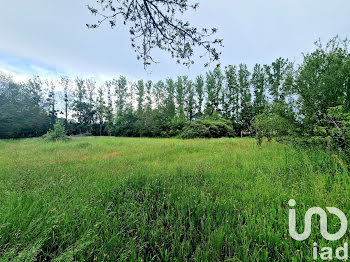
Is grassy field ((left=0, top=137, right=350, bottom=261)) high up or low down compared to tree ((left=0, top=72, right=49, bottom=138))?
down

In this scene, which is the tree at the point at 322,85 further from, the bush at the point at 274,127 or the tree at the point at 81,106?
the tree at the point at 81,106

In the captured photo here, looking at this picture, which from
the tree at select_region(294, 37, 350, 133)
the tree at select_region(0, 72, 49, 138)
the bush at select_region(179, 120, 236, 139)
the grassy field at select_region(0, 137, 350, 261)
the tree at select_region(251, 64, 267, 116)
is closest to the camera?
the grassy field at select_region(0, 137, 350, 261)

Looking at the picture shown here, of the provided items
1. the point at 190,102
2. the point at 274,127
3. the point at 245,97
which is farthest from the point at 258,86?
the point at 274,127

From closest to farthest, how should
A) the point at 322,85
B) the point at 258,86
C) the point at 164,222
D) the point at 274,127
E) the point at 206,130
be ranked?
the point at 164,222
the point at 322,85
the point at 274,127
the point at 206,130
the point at 258,86

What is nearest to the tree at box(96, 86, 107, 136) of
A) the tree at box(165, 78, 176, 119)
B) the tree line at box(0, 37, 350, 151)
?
the tree line at box(0, 37, 350, 151)

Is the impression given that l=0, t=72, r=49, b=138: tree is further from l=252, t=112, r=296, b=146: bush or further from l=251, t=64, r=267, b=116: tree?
l=251, t=64, r=267, b=116: tree

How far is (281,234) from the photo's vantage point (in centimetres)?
167

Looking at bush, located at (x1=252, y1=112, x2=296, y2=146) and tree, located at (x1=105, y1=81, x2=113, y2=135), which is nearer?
bush, located at (x1=252, y1=112, x2=296, y2=146)

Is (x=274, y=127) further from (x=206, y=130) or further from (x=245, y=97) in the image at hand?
(x=245, y=97)

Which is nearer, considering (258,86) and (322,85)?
(322,85)

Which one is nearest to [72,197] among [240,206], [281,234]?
[240,206]

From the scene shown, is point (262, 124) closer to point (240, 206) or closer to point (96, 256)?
point (240, 206)

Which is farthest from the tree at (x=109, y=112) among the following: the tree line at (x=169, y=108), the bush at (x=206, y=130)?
the bush at (x=206, y=130)

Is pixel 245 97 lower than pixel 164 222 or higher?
higher
